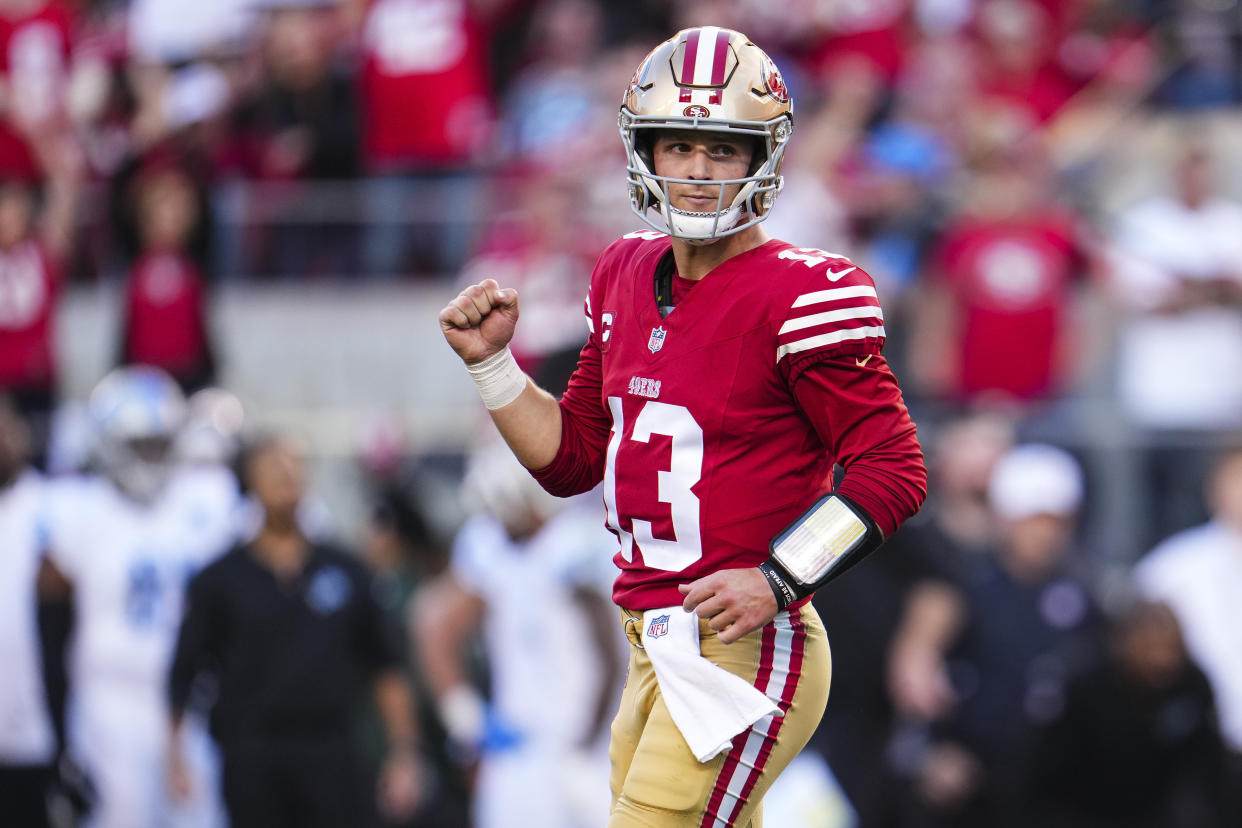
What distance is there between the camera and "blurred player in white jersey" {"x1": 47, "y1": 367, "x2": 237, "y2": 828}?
8172mm

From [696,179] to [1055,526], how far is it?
16.0ft

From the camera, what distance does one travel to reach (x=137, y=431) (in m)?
8.59

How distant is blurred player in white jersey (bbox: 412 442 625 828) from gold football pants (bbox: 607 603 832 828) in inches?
153

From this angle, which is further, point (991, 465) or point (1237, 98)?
point (1237, 98)

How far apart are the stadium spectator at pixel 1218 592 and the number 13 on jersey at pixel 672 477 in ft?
14.8

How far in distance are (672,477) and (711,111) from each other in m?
0.72

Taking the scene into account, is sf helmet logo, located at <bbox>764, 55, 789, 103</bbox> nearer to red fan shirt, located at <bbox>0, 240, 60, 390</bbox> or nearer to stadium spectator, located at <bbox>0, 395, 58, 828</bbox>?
stadium spectator, located at <bbox>0, 395, 58, 828</bbox>

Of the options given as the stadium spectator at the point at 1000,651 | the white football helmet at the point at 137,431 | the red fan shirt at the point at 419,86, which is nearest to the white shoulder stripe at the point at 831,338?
the stadium spectator at the point at 1000,651

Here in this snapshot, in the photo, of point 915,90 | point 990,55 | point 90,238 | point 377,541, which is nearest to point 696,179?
point 377,541

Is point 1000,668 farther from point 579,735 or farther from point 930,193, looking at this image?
point 930,193

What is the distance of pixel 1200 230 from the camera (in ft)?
30.5

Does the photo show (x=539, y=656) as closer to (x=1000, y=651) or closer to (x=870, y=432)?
(x=1000, y=651)

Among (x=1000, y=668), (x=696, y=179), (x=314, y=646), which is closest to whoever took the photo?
(x=696, y=179)

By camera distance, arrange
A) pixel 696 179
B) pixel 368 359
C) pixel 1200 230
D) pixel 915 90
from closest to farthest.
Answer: pixel 696 179 < pixel 1200 230 < pixel 915 90 < pixel 368 359
